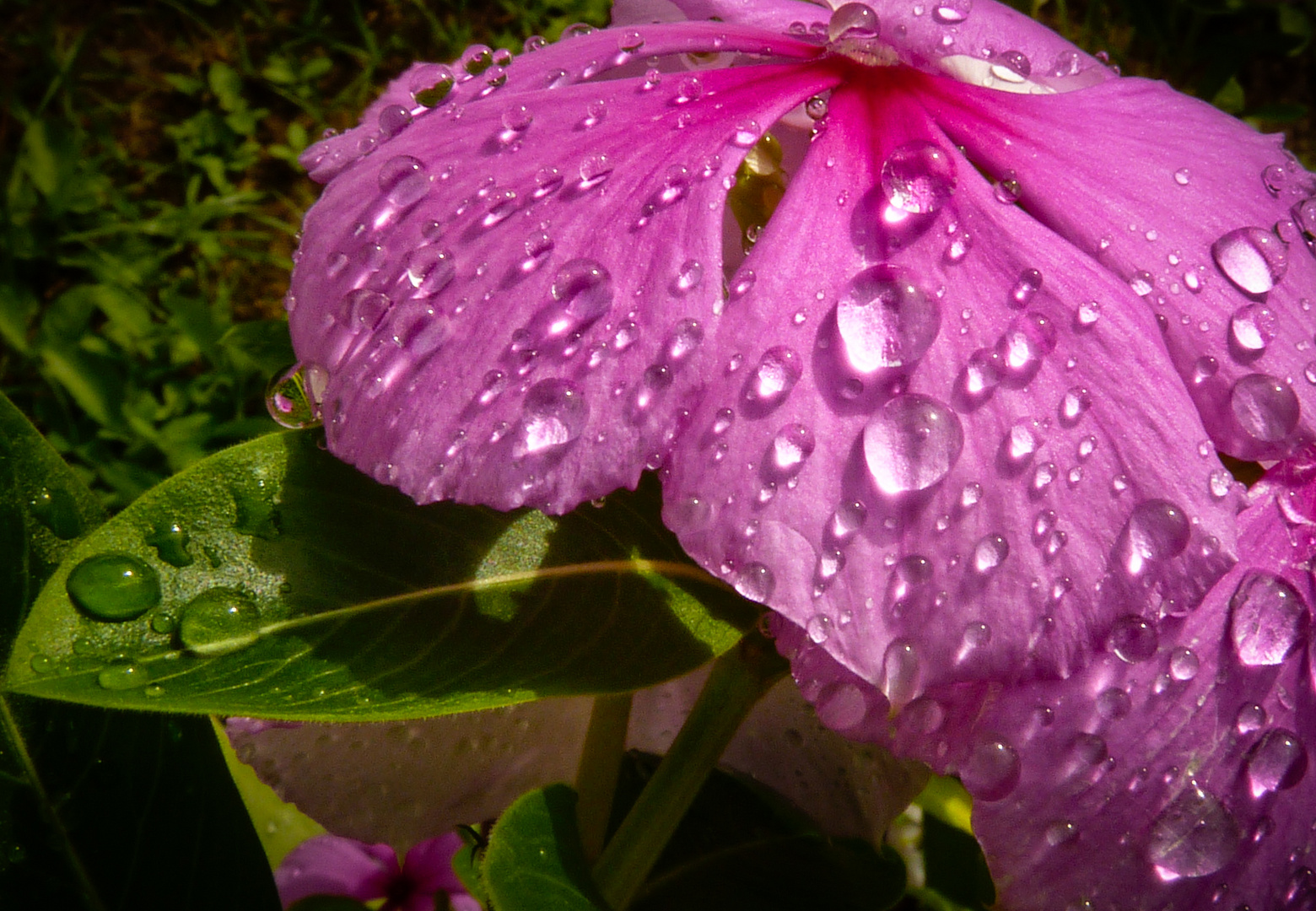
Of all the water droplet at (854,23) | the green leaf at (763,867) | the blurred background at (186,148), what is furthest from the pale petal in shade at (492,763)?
the blurred background at (186,148)

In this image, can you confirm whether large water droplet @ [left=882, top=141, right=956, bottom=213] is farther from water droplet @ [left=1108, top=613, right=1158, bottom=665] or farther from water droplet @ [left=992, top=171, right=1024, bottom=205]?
water droplet @ [left=1108, top=613, right=1158, bottom=665]

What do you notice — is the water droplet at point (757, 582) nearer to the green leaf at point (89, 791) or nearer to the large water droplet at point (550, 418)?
the large water droplet at point (550, 418)

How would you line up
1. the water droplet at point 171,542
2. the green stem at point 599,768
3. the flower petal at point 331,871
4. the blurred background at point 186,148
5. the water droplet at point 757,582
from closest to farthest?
the water droplet at point 757,582 → the water droplet at point 171,542 → the green stem at point 599,768 → the flower petal at point 331,871 → the blurred background at point 186,148

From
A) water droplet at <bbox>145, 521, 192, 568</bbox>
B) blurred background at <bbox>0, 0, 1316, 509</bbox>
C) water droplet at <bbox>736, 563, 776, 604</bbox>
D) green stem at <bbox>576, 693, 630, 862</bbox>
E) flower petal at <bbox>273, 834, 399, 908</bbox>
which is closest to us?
water droplet at <bbox>736, 563, 776, 604</bbox>

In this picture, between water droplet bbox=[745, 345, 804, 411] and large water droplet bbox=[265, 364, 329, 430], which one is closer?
water droplet bbox=[745, 345, 804, 411]

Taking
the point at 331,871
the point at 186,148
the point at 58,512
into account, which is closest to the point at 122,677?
the point at 58,512

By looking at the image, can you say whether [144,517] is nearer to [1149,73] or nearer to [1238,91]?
[1238,91]

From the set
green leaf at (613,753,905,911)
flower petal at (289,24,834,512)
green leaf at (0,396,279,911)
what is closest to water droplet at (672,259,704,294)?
flower petal at (289,24,834,512)
